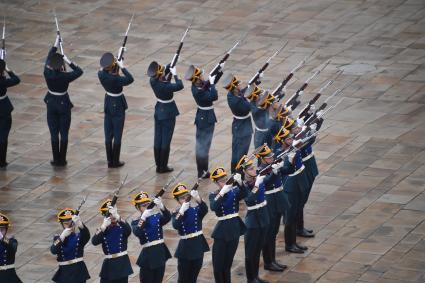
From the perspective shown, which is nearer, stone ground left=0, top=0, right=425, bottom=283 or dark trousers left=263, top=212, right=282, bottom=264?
dark trousers left=263, top=212, right=282, bottom=264

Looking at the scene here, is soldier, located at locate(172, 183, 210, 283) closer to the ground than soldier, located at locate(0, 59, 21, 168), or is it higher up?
closer to the ground

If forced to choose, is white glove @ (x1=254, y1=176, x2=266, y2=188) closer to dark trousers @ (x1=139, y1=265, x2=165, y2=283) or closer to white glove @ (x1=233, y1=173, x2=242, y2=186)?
white glove @ (x1=233, y1=173, x2=242, y2=186)

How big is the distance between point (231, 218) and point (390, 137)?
721 centimetres

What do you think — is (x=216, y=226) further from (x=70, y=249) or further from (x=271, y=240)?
(x=70, y=249)

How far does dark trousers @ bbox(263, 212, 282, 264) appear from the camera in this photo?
1875 cm

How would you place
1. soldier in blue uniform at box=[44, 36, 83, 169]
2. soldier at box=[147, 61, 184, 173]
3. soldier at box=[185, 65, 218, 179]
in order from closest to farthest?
soldier at box=[185, 65, 218, 179]
soldier at box=[147, 61, 184, 173]
soldier in blue uniform at box=[44, 36, 83, 169]

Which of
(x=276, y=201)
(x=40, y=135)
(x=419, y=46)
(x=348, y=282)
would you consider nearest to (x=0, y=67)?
(x=40, y=135)

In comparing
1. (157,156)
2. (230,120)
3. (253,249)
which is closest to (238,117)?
(157,156)

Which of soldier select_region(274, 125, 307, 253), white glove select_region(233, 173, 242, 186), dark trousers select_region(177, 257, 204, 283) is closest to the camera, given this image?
dark trousers select_region(177, 257, 204, 283)

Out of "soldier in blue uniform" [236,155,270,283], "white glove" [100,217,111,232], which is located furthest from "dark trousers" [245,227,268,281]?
"white glove" [100,217,111,232]

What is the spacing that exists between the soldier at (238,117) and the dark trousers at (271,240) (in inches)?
130

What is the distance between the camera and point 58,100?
2291 cm

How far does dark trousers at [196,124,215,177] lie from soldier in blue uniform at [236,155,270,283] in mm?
4215

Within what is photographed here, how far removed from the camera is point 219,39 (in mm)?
30344
